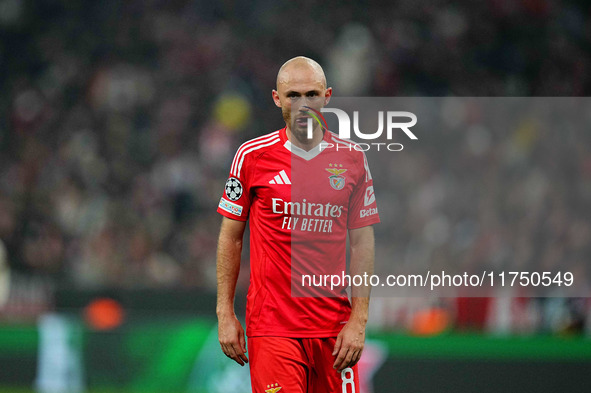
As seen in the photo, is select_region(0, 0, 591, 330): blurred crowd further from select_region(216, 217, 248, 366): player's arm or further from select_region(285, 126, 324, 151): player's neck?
select_region(216, 217, 248, 366): player's arm

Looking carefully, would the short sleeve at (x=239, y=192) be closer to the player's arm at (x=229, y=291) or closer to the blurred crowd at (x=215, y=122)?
the player's arm at (x=229, y=291)

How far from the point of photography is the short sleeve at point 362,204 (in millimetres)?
4258

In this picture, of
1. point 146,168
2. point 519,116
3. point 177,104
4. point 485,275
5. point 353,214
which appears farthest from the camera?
point 177,104

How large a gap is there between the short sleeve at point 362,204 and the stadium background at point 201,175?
9.61 feet

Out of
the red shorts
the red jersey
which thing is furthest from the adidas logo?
the red shorts

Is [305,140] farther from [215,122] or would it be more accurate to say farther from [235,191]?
[215,122]

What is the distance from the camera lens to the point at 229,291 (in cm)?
417

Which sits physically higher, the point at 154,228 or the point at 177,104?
the point at 177,104

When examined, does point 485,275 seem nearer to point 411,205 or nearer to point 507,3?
point 411,205

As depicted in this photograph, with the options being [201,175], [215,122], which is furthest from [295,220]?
[215,122]

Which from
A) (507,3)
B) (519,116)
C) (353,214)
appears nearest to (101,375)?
(353,214)

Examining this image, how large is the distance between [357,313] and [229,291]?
66cm

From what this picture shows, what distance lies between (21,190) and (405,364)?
232 inches

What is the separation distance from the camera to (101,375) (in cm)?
787
